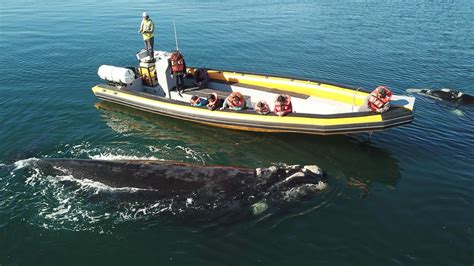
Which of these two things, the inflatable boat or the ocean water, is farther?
the inflatable boat

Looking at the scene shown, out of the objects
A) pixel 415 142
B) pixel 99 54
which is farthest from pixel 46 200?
pixel 99 54

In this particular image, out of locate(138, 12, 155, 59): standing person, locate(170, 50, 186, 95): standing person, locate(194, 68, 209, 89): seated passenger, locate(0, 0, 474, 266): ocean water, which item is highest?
locate(138, 12, 155, 59): standing person

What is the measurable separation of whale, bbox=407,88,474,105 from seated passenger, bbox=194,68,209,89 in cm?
1069

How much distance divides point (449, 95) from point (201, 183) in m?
14.1

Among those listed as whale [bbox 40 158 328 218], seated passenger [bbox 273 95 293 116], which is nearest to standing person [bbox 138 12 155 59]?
seated passenger [bbox 273 95 293 116]

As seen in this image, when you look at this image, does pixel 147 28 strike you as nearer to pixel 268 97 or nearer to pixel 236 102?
pixel 236 102

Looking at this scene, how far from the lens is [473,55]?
23.6m

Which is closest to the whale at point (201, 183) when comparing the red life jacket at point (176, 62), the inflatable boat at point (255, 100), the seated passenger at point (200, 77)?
the inflatable boat at point (255, 100)

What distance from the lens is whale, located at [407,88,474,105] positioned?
1719 cm

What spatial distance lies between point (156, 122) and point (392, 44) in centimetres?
1920

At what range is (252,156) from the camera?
13.3m

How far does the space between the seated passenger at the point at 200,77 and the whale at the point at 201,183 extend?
→ 7.32 metres

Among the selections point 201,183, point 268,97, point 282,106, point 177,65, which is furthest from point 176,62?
point 201,183

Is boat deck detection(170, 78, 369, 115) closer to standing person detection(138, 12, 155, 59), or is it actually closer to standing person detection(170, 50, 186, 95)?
standing person detection(170, 50, 186, 95)
